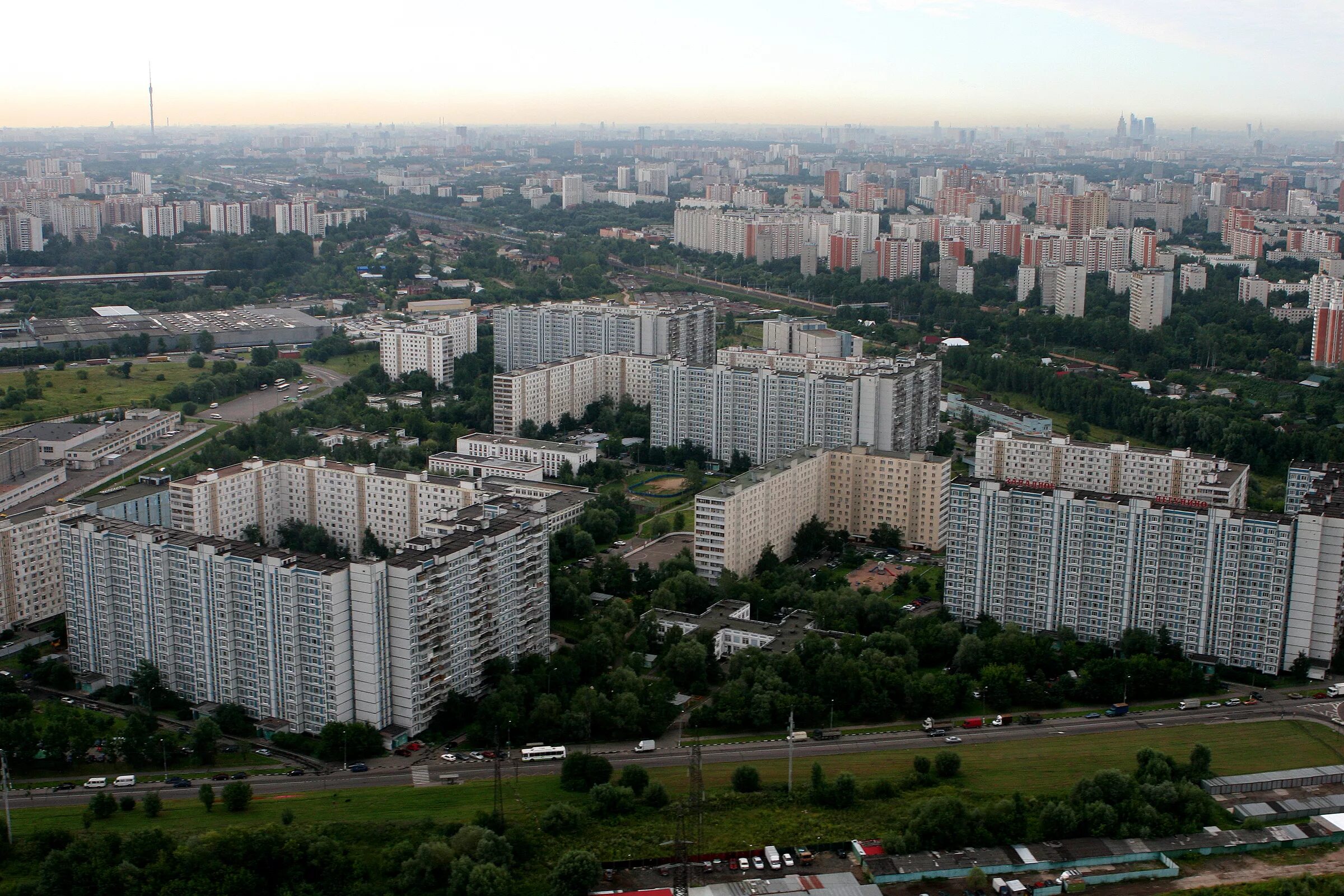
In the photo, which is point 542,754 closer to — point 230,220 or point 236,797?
point 236,797

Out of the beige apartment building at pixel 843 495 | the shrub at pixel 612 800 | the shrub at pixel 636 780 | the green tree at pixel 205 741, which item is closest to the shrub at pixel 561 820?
the shrub at pixel 612 800

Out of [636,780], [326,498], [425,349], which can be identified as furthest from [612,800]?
[425,349]

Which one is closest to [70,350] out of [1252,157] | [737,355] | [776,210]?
[737,355]

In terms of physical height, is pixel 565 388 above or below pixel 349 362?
above

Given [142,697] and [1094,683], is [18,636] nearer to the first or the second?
A: [142,697]

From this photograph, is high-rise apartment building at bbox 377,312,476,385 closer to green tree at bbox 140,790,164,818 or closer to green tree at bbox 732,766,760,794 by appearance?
green tree at bbox 140,790,164,818

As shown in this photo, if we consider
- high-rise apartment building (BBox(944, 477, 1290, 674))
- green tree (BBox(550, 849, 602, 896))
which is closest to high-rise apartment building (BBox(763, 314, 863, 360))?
high-rise apartment building (BBox(944, 477, 1290, 674))
